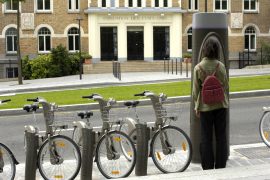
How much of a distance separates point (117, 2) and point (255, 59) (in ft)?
39.5

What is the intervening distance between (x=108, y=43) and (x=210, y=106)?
113ft

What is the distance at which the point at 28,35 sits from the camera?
39781 millimetres

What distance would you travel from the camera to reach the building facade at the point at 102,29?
39.7 metres

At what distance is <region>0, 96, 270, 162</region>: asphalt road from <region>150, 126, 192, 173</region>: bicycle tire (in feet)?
1.11

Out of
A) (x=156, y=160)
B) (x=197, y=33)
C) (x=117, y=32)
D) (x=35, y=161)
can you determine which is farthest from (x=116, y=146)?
(x=117, y=32)

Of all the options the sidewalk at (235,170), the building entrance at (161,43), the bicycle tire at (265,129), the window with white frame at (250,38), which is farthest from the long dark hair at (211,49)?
the window with white frame at (250,38)

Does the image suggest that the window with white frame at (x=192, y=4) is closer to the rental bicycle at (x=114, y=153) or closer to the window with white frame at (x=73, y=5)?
the window with white frame at (x=73, y=5)

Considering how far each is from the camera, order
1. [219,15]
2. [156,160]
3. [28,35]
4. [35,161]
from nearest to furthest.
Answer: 1. [35,161]
2. [156,160]
3. [219,15]
4. [28,35]

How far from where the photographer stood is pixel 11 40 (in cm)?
3972

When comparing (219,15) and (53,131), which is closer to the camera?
(53,131)

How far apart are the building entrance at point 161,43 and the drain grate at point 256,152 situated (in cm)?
3241

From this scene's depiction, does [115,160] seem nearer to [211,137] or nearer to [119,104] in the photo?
[211,137]

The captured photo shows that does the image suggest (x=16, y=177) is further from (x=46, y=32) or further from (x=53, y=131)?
(x=46, y=32)

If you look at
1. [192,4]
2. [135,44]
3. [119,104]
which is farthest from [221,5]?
[119,104]
